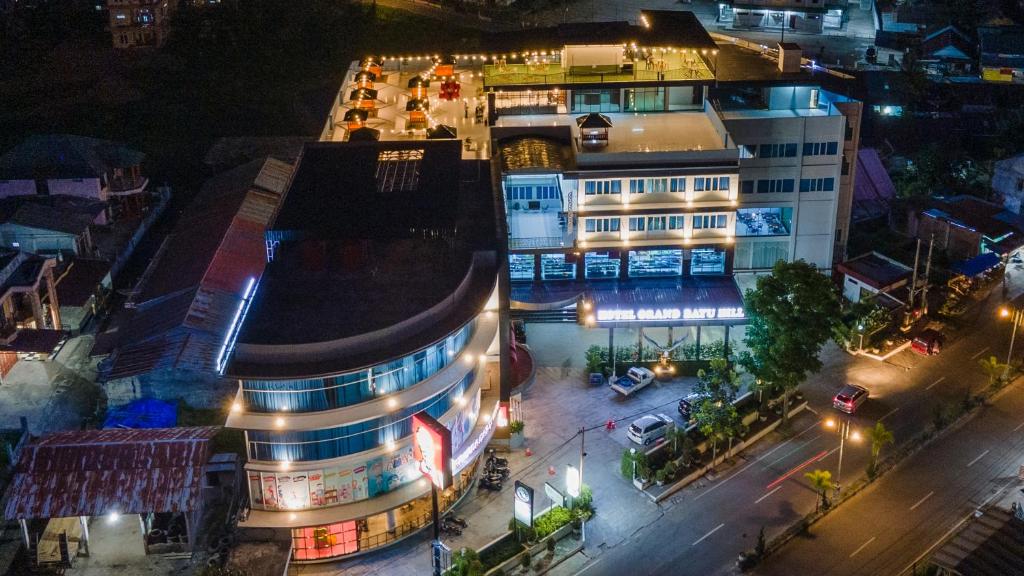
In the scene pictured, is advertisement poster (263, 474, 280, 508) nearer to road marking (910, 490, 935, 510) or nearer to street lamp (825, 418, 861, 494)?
street lamp (825, 418, 861, 494)

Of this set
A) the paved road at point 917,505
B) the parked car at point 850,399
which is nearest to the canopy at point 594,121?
the parked car at point 850,399

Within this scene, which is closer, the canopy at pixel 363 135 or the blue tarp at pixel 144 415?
the blue tarp at pixel 144 415

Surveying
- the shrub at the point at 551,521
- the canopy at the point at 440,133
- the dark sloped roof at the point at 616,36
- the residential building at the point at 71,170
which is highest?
the dark sloped roof at the point at 616,36

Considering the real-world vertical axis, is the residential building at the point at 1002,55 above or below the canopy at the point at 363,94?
below

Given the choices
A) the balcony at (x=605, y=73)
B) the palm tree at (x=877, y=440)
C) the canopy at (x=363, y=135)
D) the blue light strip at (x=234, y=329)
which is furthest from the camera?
the balcony at (x=605, y=73)

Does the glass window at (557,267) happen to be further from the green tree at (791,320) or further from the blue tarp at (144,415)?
the blue tarp at (144,415)

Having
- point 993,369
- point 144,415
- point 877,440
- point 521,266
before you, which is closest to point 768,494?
point 877,440

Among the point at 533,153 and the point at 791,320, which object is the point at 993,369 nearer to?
the point at 791,320

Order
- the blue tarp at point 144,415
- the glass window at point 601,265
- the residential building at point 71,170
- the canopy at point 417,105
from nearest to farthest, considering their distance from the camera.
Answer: the blue tarp at point 144,415 < the glass window at point 601,265 < the canopy at point 417,105 < the residential building at point 71,170
